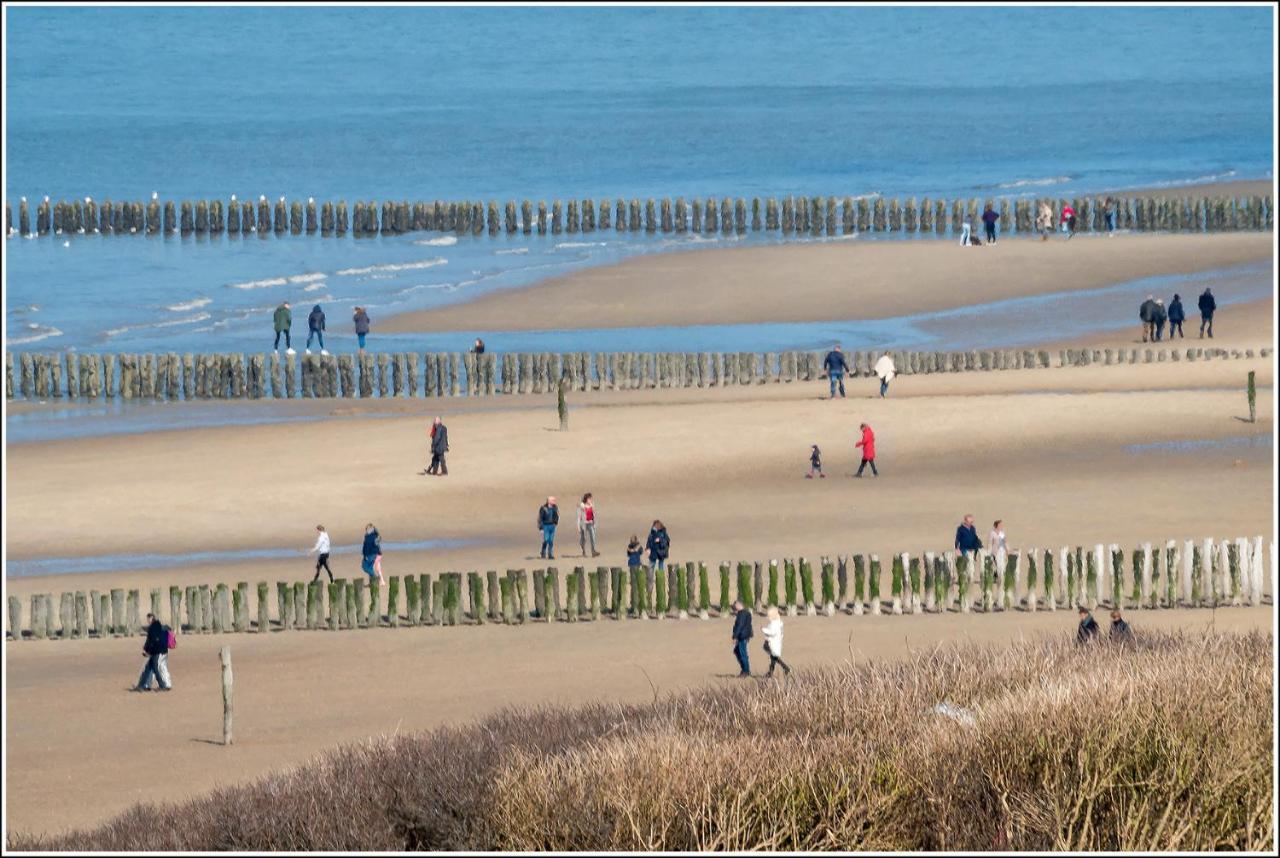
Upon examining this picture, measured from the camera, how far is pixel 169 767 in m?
18.8

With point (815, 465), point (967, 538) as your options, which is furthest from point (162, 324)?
point (967, 538)

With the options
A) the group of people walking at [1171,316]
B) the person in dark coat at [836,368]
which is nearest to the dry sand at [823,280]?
the group of people walking at [1171,316]

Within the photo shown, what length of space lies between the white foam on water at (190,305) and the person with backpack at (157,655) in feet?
118

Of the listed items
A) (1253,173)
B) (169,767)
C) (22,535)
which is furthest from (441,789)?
(1253,173)

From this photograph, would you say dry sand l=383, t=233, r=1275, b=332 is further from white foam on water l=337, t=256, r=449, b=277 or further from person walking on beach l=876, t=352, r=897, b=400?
person walking on beach l=876, t=352, r=897, b=400

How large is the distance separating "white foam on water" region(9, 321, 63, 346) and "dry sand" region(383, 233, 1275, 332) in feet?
28.0

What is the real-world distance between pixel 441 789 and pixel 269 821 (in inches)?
43.6

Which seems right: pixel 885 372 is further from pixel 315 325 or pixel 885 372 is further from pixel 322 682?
pixel 322 682

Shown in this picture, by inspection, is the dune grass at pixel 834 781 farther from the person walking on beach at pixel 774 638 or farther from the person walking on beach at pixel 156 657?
the person walking on beach at pixel 156 657

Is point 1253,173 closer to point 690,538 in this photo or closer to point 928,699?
point 690,538

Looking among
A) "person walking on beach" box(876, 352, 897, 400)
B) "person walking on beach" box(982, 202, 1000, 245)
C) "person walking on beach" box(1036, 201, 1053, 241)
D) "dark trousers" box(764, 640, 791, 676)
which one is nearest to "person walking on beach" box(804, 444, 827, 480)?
"person walking on beach" box(876, 352, 897, 400)

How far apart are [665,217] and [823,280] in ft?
56.7

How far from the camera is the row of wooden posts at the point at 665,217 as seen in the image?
68875 mm

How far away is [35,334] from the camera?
52.8 metres
